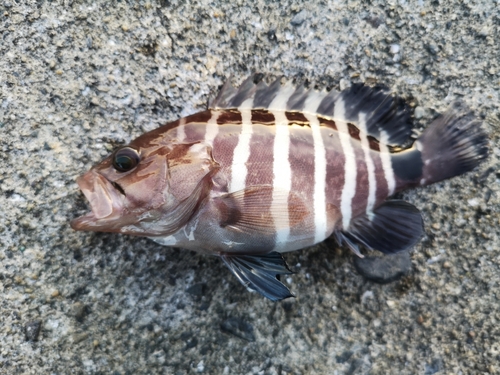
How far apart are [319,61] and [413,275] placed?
0.89 m

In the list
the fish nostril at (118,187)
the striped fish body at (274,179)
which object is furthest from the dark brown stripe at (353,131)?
the fish nostril at (118,187)

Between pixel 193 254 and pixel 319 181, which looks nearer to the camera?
pixel 319 181

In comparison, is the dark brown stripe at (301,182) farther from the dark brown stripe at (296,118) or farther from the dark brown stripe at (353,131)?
the dark brown stripe at (353,131)

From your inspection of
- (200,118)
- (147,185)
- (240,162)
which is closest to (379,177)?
(240,162)

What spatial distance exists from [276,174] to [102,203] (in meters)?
0.53

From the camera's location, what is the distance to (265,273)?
132cm

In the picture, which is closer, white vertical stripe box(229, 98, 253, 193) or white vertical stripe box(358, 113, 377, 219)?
white vertical stripe box(229, 98, 253, 193)

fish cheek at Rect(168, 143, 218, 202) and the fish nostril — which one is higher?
fish cheek at Rect(168, 143, 218, 202)

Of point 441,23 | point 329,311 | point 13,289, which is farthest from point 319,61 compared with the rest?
point 13,289

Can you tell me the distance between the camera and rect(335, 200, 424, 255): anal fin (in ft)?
4.82

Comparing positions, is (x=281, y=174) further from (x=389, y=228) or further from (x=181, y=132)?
(x=389, y=228)

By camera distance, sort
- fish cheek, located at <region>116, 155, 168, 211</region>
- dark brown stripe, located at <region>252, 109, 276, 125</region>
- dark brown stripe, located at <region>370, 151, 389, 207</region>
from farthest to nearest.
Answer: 1. dark brown stripe, located at <region>370, 151, 389, 207</region>
2. dark brown stripe, located at <region>252, 109, 276, 125</region>
3. fish cheek, located at <region>116, 155, 168, 211</region>

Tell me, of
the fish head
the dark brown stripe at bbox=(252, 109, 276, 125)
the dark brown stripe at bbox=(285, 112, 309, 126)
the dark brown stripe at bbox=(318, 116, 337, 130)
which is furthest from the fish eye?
the dark brown stripe at bbox=(318, 116, 337, 130)

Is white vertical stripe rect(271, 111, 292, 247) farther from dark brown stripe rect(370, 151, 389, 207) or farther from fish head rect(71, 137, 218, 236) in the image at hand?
dark brown stripe rect(370, 151, 389, 207)
